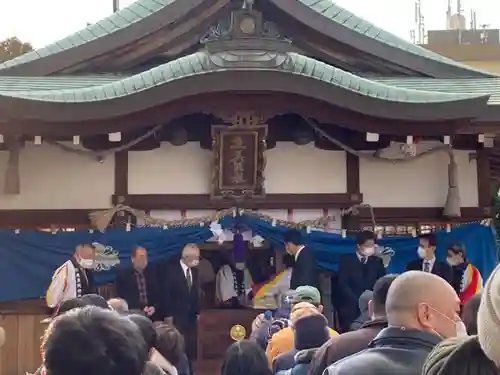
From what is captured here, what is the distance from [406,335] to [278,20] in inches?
305

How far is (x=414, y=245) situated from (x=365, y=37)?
3129mm

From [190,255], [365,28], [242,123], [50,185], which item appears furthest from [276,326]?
[365,28]

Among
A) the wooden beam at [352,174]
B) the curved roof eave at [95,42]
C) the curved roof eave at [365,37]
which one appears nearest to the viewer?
the wooden beam at [352,174]

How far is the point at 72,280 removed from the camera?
8211 millimetres

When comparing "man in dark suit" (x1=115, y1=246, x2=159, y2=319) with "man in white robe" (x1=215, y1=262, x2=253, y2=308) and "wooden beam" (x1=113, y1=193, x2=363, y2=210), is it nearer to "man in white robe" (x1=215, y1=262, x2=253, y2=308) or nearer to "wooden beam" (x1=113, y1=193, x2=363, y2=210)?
"wooden beam" (x1=113, y1=193, x2=363, y2=210)

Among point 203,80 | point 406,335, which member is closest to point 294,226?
point 203,80

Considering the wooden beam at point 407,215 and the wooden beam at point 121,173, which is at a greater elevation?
the wooden beam at point 121,173

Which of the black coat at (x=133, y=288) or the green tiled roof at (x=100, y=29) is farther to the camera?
the green tiled roof at (x=100, y=29)

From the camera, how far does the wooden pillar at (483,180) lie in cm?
980

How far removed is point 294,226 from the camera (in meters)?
9.19

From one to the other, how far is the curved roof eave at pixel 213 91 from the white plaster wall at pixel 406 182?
1141 millimetres

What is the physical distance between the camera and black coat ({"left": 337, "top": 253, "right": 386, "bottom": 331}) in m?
8.95

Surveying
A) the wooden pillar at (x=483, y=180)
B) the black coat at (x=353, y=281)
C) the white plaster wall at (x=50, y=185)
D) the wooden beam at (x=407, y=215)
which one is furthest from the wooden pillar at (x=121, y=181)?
the wooden pillar at (x=483, y=180)

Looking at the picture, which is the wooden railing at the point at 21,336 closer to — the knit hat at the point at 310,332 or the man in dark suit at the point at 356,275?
the man in dark suit at the point at 356,275
